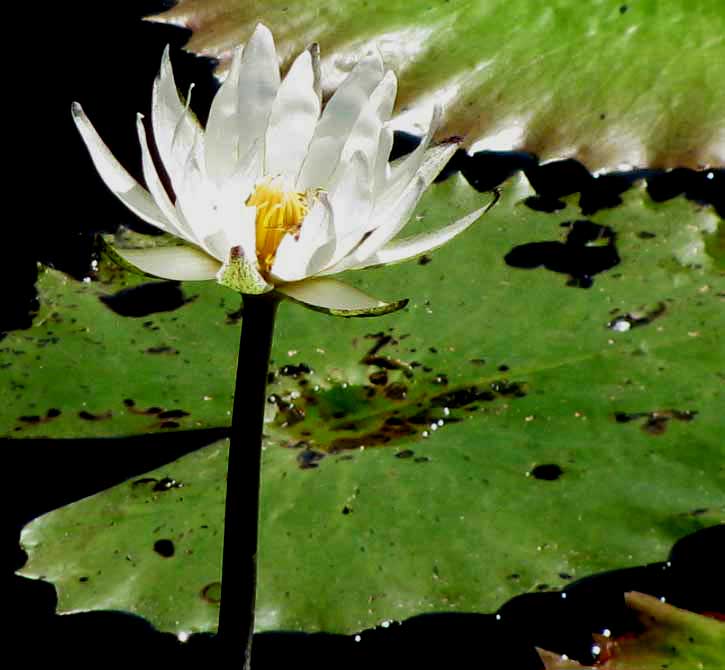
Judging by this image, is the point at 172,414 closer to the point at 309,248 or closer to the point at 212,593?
the point at 212,593

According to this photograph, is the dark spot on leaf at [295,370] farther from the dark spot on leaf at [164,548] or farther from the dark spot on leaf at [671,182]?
the dark spot on leaf at [671,182]

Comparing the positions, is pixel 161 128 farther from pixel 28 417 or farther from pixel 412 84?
pixel 412 84

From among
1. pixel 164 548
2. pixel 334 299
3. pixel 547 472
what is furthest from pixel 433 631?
pixel 334 299

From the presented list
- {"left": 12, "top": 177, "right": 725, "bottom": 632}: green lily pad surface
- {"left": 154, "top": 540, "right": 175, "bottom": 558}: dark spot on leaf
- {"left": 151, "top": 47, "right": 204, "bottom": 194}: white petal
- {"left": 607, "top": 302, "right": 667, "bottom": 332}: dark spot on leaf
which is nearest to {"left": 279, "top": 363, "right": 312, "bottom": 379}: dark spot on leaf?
{"left": 12, "top": 177, "right": 725, "bottom": 632}: green lily pad surface

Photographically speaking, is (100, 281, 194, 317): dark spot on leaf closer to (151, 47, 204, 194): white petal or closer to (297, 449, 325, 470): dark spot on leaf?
(297, 449, 325, 470): dark spot on leaf

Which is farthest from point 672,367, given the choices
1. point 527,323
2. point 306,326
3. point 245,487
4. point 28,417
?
point 28,417

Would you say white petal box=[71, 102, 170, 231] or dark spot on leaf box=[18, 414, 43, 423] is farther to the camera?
dark spot on leaf box=[18, 414, 43, 423]
